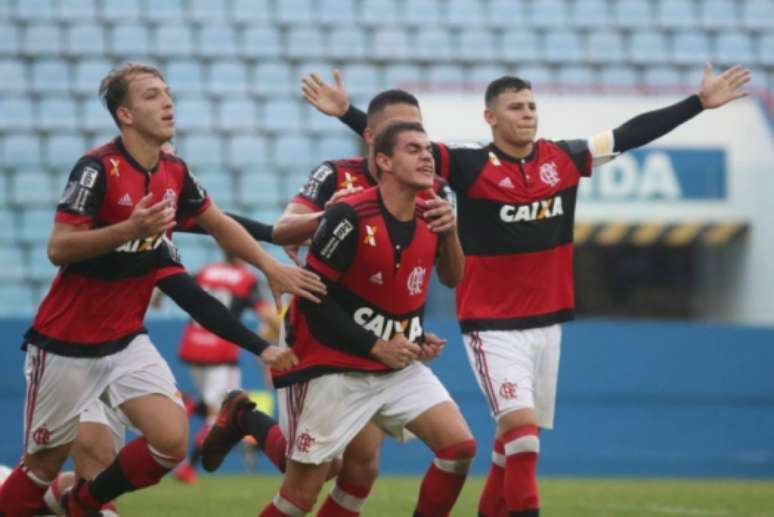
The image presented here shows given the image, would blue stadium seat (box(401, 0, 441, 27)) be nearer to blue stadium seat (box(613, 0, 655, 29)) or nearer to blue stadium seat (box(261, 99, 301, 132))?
blue stadium seat (box(261, 99, 301, 132))

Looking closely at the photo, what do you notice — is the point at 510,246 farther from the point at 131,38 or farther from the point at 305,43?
the point at 131,38

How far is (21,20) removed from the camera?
65.5ft

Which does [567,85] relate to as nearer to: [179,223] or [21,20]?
[21,20]

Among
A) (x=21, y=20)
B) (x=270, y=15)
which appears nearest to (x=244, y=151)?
(x=270, y=15)

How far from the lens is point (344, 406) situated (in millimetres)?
7555

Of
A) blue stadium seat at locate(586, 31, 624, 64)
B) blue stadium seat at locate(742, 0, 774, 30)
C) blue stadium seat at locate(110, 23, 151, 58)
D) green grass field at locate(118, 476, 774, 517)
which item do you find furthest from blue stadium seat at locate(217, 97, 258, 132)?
blue stadium seat at locate(742, 0, 774, 30)

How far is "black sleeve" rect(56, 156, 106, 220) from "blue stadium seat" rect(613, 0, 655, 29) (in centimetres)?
1527

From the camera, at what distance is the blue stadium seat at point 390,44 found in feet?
67.6

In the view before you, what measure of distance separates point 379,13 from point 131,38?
3.32 m

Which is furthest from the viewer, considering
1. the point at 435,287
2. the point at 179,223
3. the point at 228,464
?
the point at 435,287

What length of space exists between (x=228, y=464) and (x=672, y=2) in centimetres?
974

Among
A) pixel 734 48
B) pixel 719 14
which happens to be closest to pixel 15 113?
pixel 734 48

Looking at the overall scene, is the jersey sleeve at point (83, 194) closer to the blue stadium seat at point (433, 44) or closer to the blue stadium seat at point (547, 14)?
the blue stadium seat at point (433, 44)

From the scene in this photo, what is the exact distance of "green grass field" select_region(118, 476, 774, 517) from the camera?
1097cm
